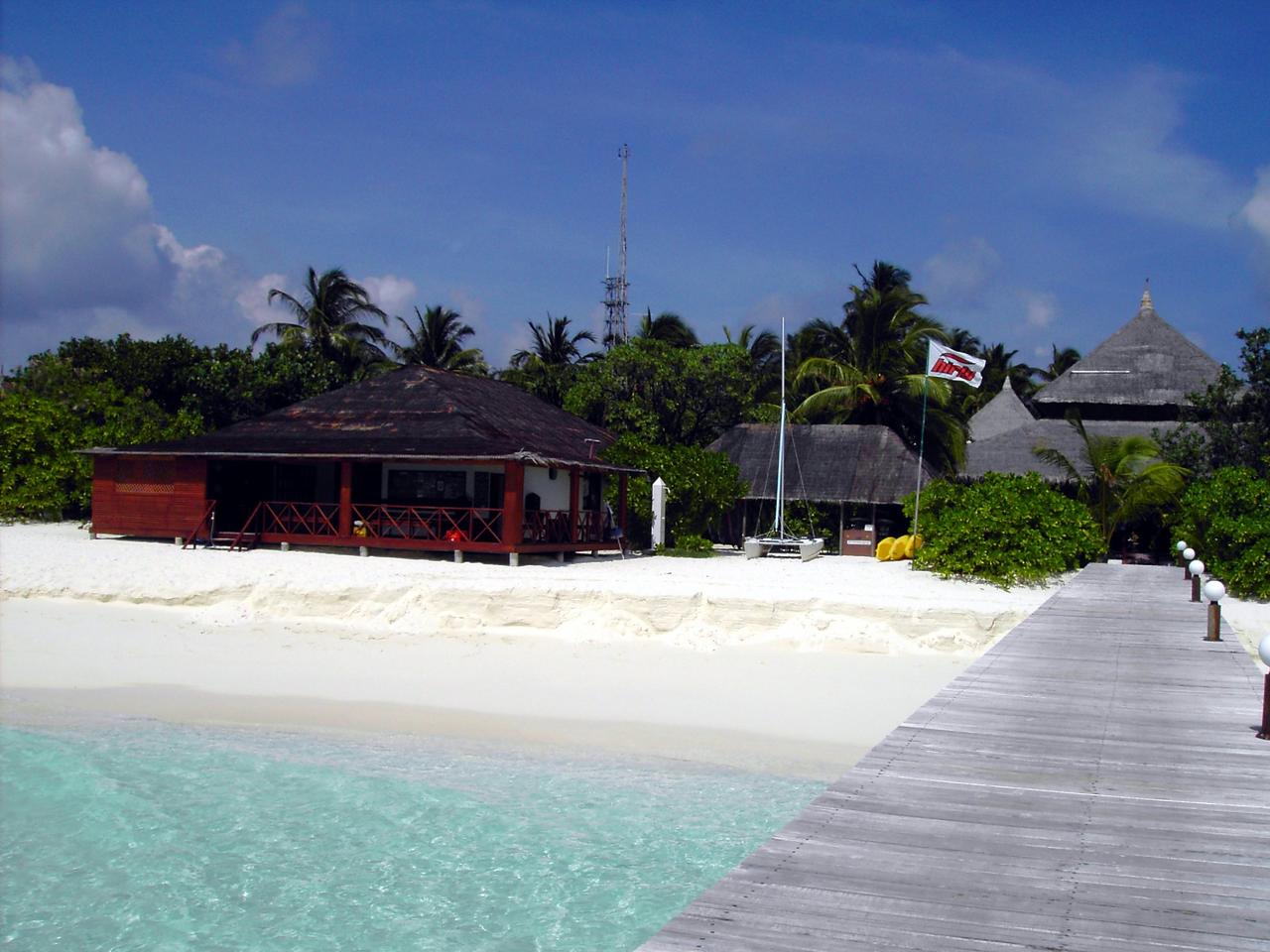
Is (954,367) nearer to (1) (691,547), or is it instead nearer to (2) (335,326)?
(1) (691,547)

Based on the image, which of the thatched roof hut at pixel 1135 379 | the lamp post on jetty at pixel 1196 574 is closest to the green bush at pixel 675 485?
the lamp post on jetty at pixel 1196 574

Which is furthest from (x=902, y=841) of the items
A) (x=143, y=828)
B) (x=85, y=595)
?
(x=85, y=595)

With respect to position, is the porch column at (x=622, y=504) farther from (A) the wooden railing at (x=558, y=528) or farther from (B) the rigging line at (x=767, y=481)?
(B) the rigging line at (x=767, y=481)

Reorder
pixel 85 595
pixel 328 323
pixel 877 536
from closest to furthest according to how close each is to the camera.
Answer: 1. pixel 85 595
2. pixel 877 536
3. pixel 328 323

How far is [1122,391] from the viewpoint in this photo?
33.9 metres

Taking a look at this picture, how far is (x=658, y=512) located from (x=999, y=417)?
21.1 meters

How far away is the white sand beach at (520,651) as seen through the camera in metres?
11.4

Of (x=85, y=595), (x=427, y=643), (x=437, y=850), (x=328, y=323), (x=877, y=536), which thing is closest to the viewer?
(x=437, y=850)

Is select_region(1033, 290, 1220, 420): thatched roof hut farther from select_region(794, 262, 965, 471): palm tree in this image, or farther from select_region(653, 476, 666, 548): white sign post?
select_region(653, 476, 666, 548): white sign post

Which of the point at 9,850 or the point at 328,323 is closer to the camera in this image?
the point at 9,850

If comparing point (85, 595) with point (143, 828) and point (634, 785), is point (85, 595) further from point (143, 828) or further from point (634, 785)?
point (634, 785)

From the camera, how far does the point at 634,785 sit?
31.2 feet

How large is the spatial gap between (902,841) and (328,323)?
35215 mm

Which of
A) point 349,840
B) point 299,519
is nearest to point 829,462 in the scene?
point 299,519
